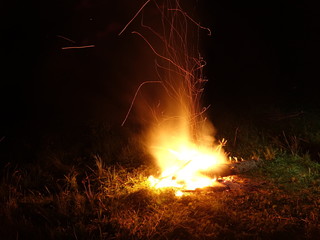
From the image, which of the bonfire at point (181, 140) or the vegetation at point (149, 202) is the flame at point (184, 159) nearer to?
the bonfire at point (181, 140)

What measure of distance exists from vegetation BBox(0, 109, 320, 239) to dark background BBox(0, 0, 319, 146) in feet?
10.0

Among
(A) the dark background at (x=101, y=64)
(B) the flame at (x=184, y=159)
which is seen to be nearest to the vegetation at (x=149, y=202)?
(B) the flame at (x=184, y=159)

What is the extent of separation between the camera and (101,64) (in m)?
11.5

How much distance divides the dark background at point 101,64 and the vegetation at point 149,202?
3053 millimetres

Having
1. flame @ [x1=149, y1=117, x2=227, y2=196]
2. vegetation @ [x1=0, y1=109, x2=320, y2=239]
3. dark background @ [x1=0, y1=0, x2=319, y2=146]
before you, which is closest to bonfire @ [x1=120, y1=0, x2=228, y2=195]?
flame @ [x1=149, y1=117, x2=227, y2=196]

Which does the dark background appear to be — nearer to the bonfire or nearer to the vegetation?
the bonfire

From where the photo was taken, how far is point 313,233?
12.9ft

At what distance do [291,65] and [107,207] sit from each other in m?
11.3

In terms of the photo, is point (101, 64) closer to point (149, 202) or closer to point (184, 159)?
point (184, 159)

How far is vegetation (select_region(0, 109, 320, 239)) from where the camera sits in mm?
4051

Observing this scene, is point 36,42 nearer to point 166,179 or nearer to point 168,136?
point 168,136

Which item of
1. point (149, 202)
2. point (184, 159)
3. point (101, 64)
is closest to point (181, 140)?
point (184, 159)

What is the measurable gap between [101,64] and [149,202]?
7.63 metres

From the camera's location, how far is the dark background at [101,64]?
1061 cm
